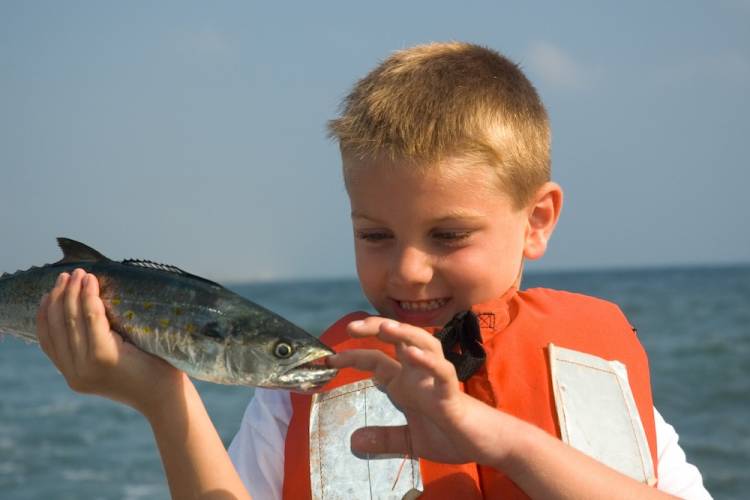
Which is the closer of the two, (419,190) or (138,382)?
(138,382)

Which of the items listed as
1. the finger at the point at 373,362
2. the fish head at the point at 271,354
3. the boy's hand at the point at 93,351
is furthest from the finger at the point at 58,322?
the finger at the point at 373,362

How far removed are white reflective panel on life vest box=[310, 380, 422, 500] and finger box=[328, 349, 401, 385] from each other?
0.71 m

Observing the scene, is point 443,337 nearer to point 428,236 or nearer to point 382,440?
point 428,236

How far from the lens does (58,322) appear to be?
291cm

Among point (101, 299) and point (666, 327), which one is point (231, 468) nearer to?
point (101, 299)

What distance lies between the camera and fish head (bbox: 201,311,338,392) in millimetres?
2615

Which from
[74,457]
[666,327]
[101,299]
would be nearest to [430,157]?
[101,299]

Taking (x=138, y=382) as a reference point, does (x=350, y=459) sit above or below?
below

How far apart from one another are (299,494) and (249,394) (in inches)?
629

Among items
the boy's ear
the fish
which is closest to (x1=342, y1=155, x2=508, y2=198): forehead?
the boy's ear

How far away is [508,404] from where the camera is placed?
328 centimetres

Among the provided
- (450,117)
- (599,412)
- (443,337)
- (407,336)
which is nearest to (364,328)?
(407,336)

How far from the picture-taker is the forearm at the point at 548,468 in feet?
8.30

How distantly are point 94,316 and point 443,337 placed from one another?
1.11 metres
